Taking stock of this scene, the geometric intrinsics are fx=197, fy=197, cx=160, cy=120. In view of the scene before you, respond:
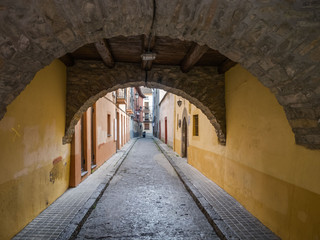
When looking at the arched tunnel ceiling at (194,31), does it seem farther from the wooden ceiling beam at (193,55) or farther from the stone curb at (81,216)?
the stone curb at (81,216)

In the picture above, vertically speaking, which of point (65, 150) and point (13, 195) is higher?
point (65, 150)

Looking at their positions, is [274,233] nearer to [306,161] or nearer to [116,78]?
[306,161]

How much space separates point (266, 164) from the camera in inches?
139

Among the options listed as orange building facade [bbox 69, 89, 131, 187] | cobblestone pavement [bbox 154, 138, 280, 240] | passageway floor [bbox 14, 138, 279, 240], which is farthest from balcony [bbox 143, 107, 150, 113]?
cobblestone pavement [bbox 154, 138, 280, 240]

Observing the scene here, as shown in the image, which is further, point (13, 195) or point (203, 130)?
point (203, 130)

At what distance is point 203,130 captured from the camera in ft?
23.4

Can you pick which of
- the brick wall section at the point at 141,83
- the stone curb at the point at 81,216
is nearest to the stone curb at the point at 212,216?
the brick wall section at the point at 141,83

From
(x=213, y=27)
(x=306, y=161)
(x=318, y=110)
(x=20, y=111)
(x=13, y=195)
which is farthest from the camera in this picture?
(x=20, y=111)

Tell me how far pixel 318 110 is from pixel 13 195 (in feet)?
14.1

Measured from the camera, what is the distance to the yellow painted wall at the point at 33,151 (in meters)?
2.94

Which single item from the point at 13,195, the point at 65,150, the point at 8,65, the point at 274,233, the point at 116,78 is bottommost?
the point at 274,233

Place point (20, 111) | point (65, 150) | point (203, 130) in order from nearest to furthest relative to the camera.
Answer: point (20, 111), point (65, 150), point (203, 130)

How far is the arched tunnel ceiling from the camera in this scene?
5.36 ft

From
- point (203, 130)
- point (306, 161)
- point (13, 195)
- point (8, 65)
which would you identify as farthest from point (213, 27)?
point (203, 130)
